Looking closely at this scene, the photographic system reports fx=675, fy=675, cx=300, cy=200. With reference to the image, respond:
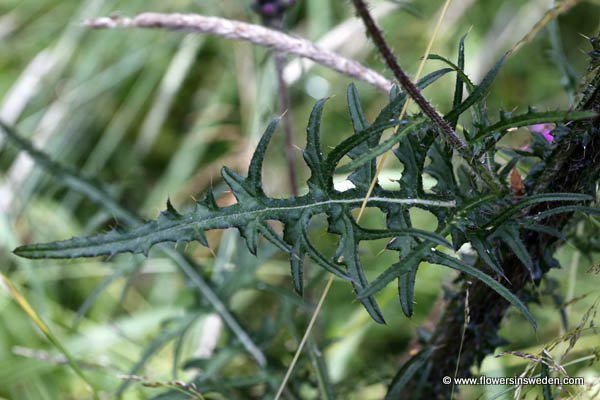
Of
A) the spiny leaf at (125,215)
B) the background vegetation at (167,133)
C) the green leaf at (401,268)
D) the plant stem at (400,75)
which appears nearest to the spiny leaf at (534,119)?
the plant stem at (400,75)

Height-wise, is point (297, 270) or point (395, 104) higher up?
point (395, 104)

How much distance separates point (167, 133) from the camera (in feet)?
8.57

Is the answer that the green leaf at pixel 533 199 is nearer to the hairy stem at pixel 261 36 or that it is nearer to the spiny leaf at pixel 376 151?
the spiny leaf at pixel 376 151

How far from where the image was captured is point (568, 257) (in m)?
1.83

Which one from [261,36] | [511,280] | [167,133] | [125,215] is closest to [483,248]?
[511,280]

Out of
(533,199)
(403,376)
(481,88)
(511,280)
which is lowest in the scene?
(403,376)

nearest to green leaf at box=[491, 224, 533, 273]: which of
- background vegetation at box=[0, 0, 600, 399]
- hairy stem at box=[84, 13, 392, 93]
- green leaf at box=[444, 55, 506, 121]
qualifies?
green leaf at box=[444, 55, 506, 121]

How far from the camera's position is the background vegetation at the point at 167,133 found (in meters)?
1.80

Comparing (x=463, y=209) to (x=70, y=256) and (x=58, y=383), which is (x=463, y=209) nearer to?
(x=70, y=256)

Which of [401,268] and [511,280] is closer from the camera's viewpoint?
[401,268]

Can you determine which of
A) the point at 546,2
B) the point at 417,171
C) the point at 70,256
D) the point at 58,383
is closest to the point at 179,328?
the point at 70,256

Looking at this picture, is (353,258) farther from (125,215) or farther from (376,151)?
(125,215)

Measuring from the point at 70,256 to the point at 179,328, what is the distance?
54 centimetres

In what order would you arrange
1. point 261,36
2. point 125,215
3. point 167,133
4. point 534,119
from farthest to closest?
point 167,133
point 125,215
point 261,36
point 534,119
